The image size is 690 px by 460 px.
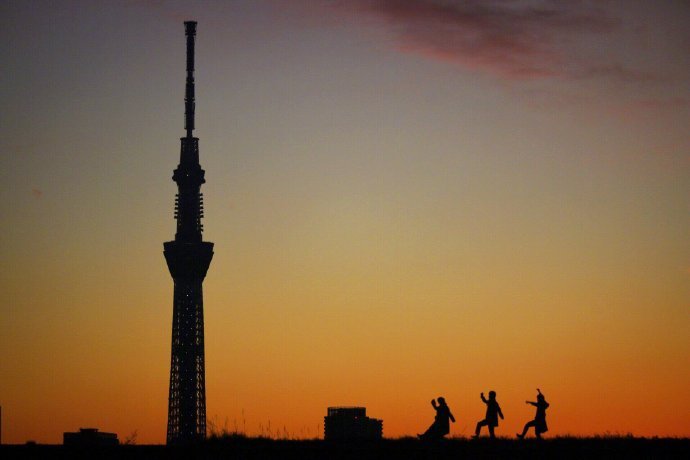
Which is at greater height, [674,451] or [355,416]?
[355,416]

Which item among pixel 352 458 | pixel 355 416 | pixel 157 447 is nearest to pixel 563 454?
pixel 352 458

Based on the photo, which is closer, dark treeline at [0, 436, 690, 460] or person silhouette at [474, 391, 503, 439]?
dark treeline at [0, 436, 690, 460]

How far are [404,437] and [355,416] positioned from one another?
113782mm

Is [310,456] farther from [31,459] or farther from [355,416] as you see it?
[355,416]

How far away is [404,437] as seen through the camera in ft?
190

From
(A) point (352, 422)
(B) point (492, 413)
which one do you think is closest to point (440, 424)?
(B) point (492, 413)

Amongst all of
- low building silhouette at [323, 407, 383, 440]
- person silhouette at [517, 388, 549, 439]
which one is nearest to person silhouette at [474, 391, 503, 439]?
person silhouette at [517, 388, 549, 439]

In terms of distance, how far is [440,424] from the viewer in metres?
54.7

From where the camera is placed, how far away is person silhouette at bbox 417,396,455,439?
5434 centimetres

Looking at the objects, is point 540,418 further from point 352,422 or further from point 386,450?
point 352,422

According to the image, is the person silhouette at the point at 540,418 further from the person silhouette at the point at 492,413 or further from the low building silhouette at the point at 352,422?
the low building silhouette at the point at 352,422

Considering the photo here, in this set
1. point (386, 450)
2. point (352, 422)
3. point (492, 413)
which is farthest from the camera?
point (352, 422)

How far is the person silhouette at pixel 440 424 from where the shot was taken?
54.3 meters

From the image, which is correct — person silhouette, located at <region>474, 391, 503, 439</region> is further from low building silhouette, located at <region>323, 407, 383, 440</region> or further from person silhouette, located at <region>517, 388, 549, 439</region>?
low building silhouette, located at <region>323, 407, 383, 440</region>
